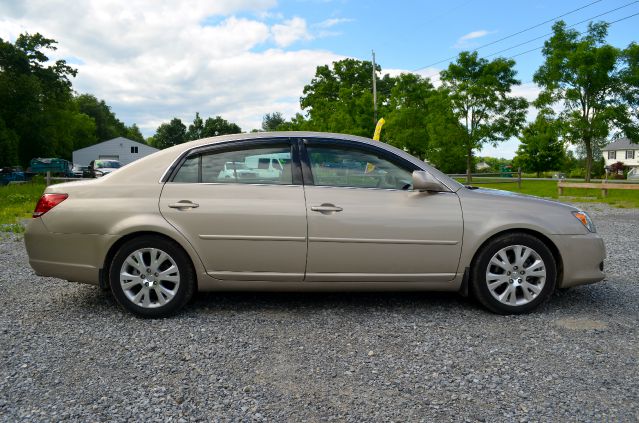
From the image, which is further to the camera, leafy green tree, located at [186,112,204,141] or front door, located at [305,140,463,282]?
leafy green tree, located at [186,112,204,141]

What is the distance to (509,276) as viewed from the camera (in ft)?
14.1

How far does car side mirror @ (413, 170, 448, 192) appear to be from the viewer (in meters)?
4.21

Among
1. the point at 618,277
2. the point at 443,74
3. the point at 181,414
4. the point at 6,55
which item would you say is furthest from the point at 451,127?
the point at 6,55

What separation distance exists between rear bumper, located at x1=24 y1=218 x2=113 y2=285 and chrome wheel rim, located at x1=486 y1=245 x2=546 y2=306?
3.15 m

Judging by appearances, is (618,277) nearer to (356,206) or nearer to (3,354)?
(356,206)

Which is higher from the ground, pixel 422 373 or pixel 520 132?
pixel 520 132

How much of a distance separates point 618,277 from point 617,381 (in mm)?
3142

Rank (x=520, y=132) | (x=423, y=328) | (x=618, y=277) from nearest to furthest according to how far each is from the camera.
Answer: (x=423, y=328), (x=618, y=277), (x=520, y=132)

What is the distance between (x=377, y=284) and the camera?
427cm

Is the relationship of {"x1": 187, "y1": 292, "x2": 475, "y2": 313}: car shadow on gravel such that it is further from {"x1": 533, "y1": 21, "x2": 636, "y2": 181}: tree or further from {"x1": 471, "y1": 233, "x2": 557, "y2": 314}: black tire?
{"x1": 533, "y1": 21, "x2": 636, "y2": 181}: tree

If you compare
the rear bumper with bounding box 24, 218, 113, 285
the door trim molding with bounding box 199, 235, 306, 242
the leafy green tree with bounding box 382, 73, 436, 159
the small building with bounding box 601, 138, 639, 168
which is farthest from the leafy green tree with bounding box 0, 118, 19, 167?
the small building with bounding box 601, 138, 639, 168

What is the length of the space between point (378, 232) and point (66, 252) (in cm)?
256

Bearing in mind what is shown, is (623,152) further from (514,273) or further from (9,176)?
(514,273)

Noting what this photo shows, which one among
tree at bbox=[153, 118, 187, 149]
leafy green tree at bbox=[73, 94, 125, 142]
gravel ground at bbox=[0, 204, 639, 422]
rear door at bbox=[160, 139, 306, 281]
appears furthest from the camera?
tree at bbox=[153, 118, 187, 149]
